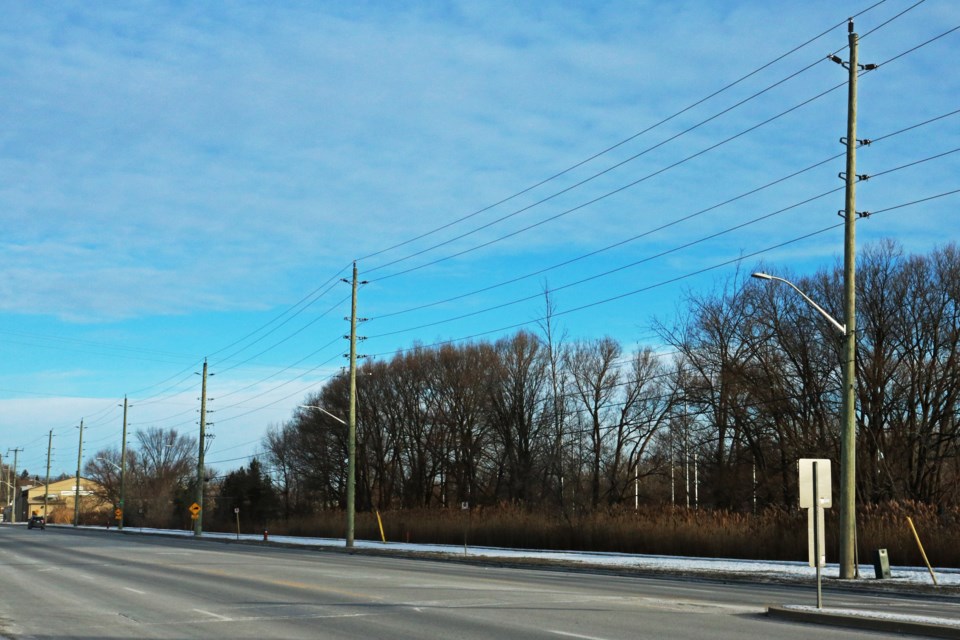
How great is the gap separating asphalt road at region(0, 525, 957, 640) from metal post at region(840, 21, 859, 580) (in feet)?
9.44

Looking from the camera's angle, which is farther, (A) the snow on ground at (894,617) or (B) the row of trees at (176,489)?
(B) the row of trees at (176,489)

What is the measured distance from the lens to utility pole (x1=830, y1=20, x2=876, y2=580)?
83.1 ft

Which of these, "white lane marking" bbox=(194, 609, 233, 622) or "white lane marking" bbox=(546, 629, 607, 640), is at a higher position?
"white lane marking" bbox=(546, 629, 607, 640)

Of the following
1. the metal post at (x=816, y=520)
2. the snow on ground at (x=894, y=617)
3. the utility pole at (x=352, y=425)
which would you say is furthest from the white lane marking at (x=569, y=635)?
the utility pole at (x=352, y=425)

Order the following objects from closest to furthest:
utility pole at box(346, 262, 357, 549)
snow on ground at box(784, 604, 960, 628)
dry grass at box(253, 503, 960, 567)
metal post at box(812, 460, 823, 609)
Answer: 1. snow on ground at box(784, 604, 960, 628)
2. metal post at box(812, 460, 823, 609)
3. dry grass at box(253, 503, 960, 567)
4. utility pole at box(346, 262, 357, 549)

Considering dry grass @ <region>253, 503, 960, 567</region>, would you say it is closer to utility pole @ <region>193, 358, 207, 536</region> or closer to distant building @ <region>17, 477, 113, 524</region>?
utility pole @ <region>193, 358, 207, 536</region>

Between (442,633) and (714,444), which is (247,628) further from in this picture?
(714,444)

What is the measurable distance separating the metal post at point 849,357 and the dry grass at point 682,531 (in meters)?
6.15

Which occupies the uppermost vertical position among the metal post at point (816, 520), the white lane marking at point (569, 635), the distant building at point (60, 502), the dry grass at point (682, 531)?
the metal post at point (816, 520)

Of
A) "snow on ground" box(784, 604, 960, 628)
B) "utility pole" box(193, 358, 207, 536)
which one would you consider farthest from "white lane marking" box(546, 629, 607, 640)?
"utility pole" box(193, 358, 207, 536)

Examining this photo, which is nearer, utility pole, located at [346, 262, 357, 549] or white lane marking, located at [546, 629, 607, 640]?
white lane marking, located at [546, 629, 607, 640]

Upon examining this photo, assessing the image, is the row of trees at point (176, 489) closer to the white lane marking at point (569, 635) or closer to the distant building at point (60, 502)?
the distant building at point (60, 502)

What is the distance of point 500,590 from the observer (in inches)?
827

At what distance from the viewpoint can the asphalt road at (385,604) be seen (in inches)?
530
